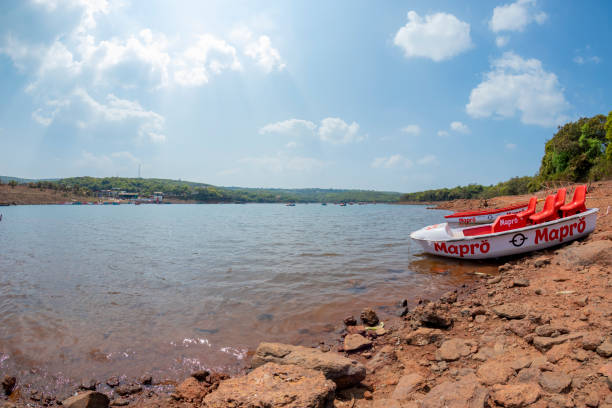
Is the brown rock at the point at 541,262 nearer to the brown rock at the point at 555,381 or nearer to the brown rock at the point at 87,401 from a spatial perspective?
the brown rock at the point at 555,381

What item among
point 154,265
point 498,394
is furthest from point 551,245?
point 154,265

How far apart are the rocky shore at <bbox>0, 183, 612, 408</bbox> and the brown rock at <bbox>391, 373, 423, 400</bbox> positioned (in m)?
0.01

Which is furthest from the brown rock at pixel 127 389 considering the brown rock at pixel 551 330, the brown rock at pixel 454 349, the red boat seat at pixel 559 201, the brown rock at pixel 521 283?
the red boat seat at pixel 559 201

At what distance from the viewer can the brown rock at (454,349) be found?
13.4ft

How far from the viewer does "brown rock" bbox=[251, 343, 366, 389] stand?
3.60 m

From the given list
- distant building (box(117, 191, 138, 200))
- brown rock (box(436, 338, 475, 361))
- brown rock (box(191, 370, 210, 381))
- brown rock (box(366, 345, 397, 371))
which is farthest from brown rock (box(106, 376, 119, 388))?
distant building (box(117, 191, 138, 200))

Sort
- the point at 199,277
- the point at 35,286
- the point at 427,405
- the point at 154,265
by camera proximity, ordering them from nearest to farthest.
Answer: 1. the point at 427,405
2. the point at 35,286
3. the point at 199,277
4. the point at 154,265

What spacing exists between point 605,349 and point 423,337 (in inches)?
87.5

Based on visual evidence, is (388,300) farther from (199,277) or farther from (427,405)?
(199,277)

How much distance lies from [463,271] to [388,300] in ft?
14.8

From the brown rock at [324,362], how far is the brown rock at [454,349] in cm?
128

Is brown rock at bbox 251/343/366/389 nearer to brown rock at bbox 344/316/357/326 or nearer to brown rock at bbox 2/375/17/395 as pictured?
brown rock at bbox 344/316/357/326

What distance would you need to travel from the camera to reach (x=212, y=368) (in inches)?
191

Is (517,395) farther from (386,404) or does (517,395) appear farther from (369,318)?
(369,318)
